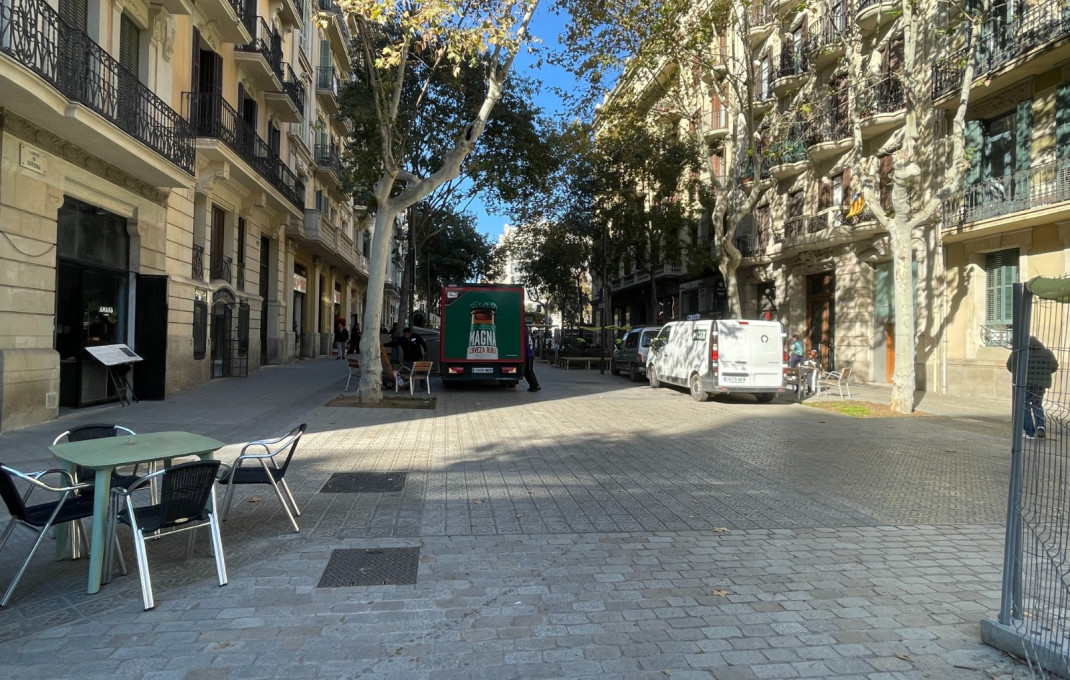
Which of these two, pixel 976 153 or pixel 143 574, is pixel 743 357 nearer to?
pixel 976 153

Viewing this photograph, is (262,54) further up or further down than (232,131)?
further up

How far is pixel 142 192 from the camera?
1303 centimetres

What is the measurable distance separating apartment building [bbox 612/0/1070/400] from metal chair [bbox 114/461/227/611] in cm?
1227

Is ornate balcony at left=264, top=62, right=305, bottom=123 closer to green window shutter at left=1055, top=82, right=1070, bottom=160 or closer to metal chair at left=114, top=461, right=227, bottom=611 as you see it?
metal chair at left=114, top=461, right=227, bottom=611

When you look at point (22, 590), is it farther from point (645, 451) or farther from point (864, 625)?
point (645, 451)

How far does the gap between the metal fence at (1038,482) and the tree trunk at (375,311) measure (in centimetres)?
1112

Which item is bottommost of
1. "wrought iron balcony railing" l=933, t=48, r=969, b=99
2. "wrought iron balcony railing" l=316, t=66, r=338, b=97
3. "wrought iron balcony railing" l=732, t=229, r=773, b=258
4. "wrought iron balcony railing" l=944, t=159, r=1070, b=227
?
"wrought iron balcony railing" l=944, t=159, r=1070, b=227

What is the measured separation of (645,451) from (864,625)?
524 cm

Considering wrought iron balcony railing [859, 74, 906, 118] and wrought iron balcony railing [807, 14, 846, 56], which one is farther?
wrought iron balcony railing [807, 14, 846, 56]

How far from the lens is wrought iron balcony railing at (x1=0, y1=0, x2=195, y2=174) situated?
826 centimetres

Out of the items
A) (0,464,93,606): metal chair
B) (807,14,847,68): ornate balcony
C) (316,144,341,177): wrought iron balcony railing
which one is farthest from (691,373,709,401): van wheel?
(316,144,341,177): wrought iron balcony railing

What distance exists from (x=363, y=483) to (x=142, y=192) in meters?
9.77

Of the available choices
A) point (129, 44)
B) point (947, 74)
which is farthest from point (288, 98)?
point (947, 74)

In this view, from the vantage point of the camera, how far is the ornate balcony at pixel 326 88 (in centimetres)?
2890
